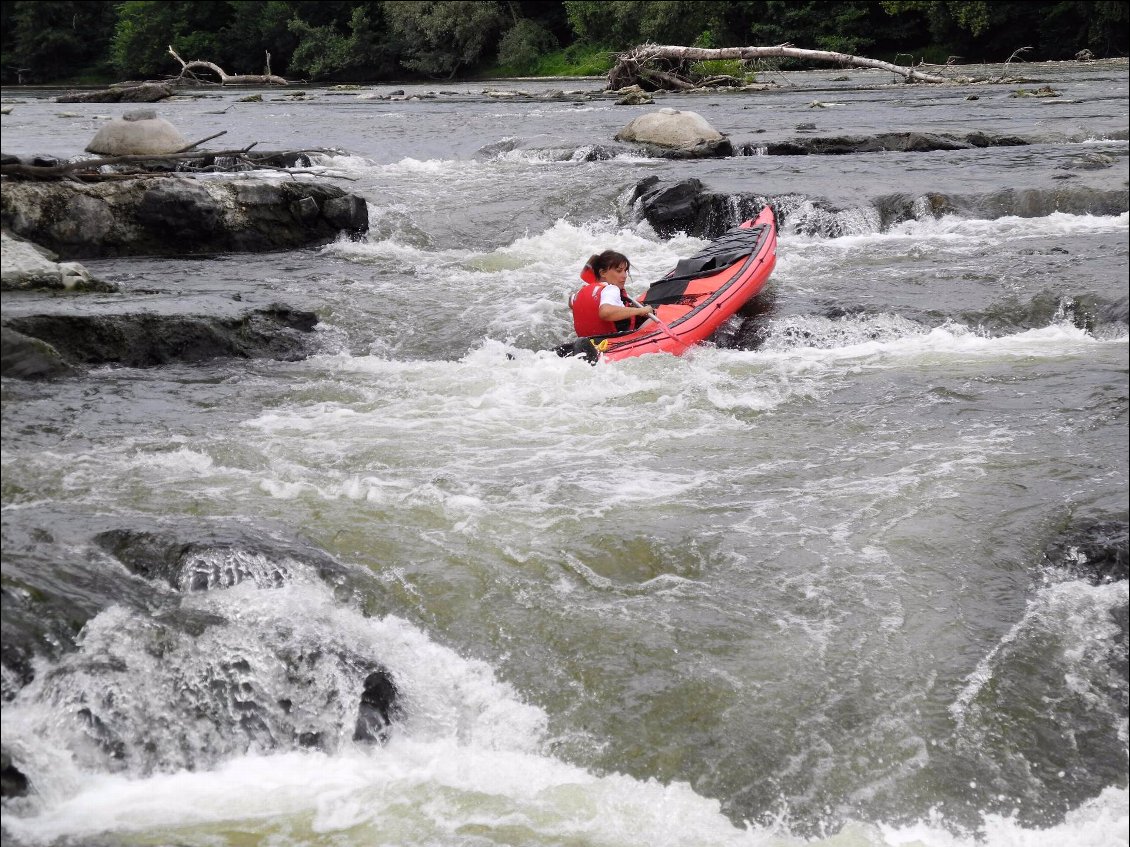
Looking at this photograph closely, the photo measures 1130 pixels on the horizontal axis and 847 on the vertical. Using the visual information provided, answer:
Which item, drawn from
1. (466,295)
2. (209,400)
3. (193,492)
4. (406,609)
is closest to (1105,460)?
(406,609)

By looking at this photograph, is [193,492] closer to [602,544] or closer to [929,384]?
[602,544]

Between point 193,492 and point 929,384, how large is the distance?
4.21m

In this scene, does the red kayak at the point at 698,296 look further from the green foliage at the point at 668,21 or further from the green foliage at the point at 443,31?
the green foliage at the point at 443,31

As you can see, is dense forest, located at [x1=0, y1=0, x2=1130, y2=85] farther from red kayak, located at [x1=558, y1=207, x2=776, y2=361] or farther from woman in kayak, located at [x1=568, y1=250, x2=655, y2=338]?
woman in kayak, located at [x1=568, y1=250, x2=655, y2=338]

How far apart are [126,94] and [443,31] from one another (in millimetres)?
15822

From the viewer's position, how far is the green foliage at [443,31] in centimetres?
3866

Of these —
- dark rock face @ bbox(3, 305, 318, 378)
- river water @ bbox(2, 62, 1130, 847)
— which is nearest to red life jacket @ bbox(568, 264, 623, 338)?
river water @ bbox(2, 62, 1130, 847)

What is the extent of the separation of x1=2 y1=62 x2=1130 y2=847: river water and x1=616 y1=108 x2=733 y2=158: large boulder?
21.1 ft

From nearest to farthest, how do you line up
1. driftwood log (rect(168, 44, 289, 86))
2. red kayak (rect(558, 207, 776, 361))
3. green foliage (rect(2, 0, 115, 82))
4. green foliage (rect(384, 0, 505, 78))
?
red kayak (rect(558, 207, 776, 361)) → green foliage (rect(2, 0, 115, 82)) → driftwood log (rect(168, 44, 289, 86)) → green foliage (rect(384, 0, 505, 78))

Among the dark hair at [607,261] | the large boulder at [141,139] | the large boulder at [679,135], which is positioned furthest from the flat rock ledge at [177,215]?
the large boulder at [679,135]

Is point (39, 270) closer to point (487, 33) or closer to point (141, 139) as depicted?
point (141, 139)

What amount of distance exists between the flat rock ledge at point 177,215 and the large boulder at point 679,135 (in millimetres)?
5320

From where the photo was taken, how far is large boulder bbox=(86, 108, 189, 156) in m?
11.8

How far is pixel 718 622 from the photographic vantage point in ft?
13.6
